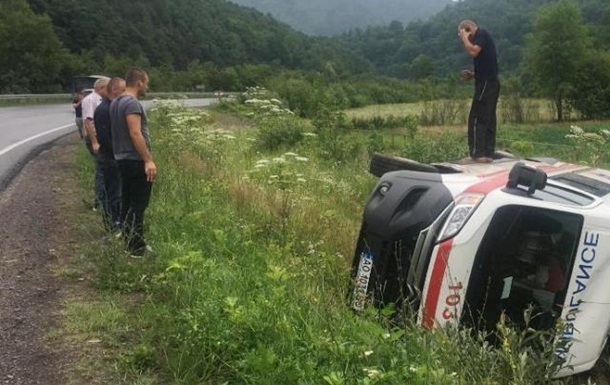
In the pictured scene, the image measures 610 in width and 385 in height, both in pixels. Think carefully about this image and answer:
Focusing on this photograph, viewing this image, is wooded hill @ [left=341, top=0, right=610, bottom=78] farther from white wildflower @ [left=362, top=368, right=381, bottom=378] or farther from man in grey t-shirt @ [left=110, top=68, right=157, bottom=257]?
white wildflower @ [left=362, top=368, right=381, bottom=378]

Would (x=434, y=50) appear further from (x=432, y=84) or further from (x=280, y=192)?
(x=280, y=192)

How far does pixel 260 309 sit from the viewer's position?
394 cm

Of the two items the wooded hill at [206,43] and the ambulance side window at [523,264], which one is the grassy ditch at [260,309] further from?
the wooded hill at [206,43]

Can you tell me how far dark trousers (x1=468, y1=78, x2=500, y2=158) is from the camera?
22.3ft

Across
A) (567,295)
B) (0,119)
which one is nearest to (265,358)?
(567,295)

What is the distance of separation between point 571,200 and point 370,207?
131cm

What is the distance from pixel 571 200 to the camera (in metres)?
4.15

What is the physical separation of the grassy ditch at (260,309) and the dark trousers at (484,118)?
63.0 inches

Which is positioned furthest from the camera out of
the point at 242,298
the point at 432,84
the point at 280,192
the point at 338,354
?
the point at 432,84

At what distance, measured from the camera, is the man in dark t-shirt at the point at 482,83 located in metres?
6.82

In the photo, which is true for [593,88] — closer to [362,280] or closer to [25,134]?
[25,134]

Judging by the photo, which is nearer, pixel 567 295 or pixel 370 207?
pixel 567 295

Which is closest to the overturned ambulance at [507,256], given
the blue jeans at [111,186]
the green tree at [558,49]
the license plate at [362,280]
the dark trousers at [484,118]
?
the license plate at [362,280]

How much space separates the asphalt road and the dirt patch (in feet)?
4.84
